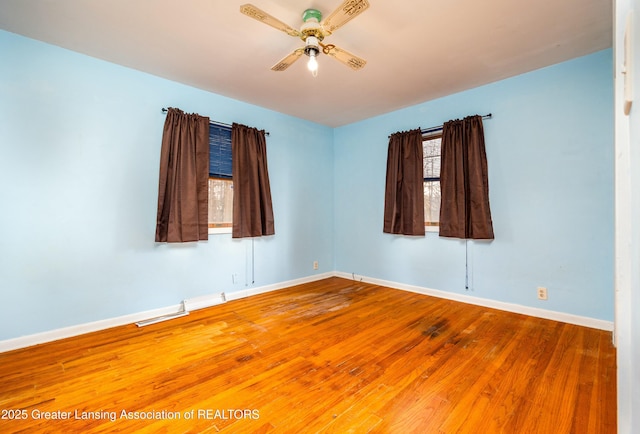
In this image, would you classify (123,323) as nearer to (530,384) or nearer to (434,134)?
(530,384)

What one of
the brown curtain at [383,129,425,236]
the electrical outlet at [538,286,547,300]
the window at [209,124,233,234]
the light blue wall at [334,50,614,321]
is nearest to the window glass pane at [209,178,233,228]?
the window at [209,124,233,234]

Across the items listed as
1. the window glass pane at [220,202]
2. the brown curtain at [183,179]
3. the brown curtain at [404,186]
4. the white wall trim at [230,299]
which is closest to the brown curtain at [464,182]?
the brown curtain at [404,186]

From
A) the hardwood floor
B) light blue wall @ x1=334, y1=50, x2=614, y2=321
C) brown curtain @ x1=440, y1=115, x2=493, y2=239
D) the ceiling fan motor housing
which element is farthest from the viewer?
brown curtain @ x1=440, y1=115, x2=493, y2=239

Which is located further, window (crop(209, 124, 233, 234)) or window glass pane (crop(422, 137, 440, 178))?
window glass pane (crop(422, 137, 440, 178))

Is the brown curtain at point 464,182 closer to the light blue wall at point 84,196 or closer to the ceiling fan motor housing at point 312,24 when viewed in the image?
the ceiling fan motor housing at point 312,24

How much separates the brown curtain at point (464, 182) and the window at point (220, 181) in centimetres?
276

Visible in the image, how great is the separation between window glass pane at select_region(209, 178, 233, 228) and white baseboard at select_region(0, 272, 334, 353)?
0.92 m

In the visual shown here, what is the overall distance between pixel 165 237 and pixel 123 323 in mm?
938

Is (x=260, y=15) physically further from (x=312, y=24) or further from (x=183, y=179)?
(x=183, y=179)

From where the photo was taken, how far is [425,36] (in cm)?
244

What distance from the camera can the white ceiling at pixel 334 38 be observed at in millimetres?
2113

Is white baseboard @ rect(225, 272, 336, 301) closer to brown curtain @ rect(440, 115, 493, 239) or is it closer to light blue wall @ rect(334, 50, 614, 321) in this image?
light blue wall @ rect(334, 50, 614, 321)

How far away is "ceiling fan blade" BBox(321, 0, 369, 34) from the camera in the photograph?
5.71ft

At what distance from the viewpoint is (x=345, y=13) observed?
6.10 ft
